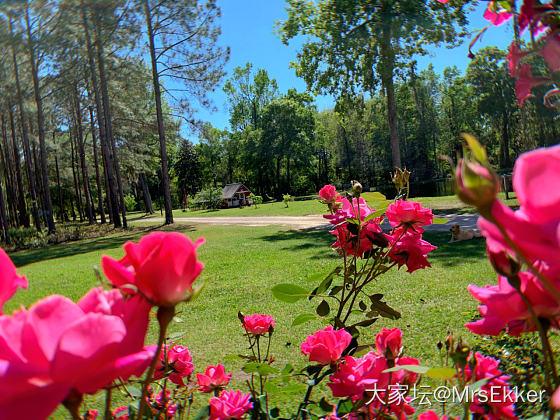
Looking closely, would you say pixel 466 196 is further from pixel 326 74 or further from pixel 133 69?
pixel 133 69

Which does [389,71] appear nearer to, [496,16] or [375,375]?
[496,16]

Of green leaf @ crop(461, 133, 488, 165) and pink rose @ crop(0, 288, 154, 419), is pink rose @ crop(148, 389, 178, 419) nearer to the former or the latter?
pink rose @ crop(0, 288, 154, 419)

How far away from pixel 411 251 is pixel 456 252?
6294mm

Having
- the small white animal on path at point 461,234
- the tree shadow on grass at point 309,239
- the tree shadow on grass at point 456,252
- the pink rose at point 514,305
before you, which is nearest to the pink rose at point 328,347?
the pink rose at point 514,305

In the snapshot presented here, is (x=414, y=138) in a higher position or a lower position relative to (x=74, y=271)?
higher

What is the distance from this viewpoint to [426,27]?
10766 millimetres

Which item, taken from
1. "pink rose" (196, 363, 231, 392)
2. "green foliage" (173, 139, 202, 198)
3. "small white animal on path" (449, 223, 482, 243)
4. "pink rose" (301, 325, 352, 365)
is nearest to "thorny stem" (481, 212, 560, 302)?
"pink rose" (301, 325, 352, 365)

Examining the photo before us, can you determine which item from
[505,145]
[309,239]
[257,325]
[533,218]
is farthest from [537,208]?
[505,145]

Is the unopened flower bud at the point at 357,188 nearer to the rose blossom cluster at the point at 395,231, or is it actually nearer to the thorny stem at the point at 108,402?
the rose blossom cluster at the point at 395,231

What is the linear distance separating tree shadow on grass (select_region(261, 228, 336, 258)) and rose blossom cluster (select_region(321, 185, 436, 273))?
20.5 ft

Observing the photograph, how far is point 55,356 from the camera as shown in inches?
10.3

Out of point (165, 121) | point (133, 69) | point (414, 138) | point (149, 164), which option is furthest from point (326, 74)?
point (414, 138)

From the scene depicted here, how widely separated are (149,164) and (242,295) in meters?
25.4

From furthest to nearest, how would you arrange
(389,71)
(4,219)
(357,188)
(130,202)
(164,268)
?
(130,202) < (4,219) < (389,71) < (357,188) < (164,268)
